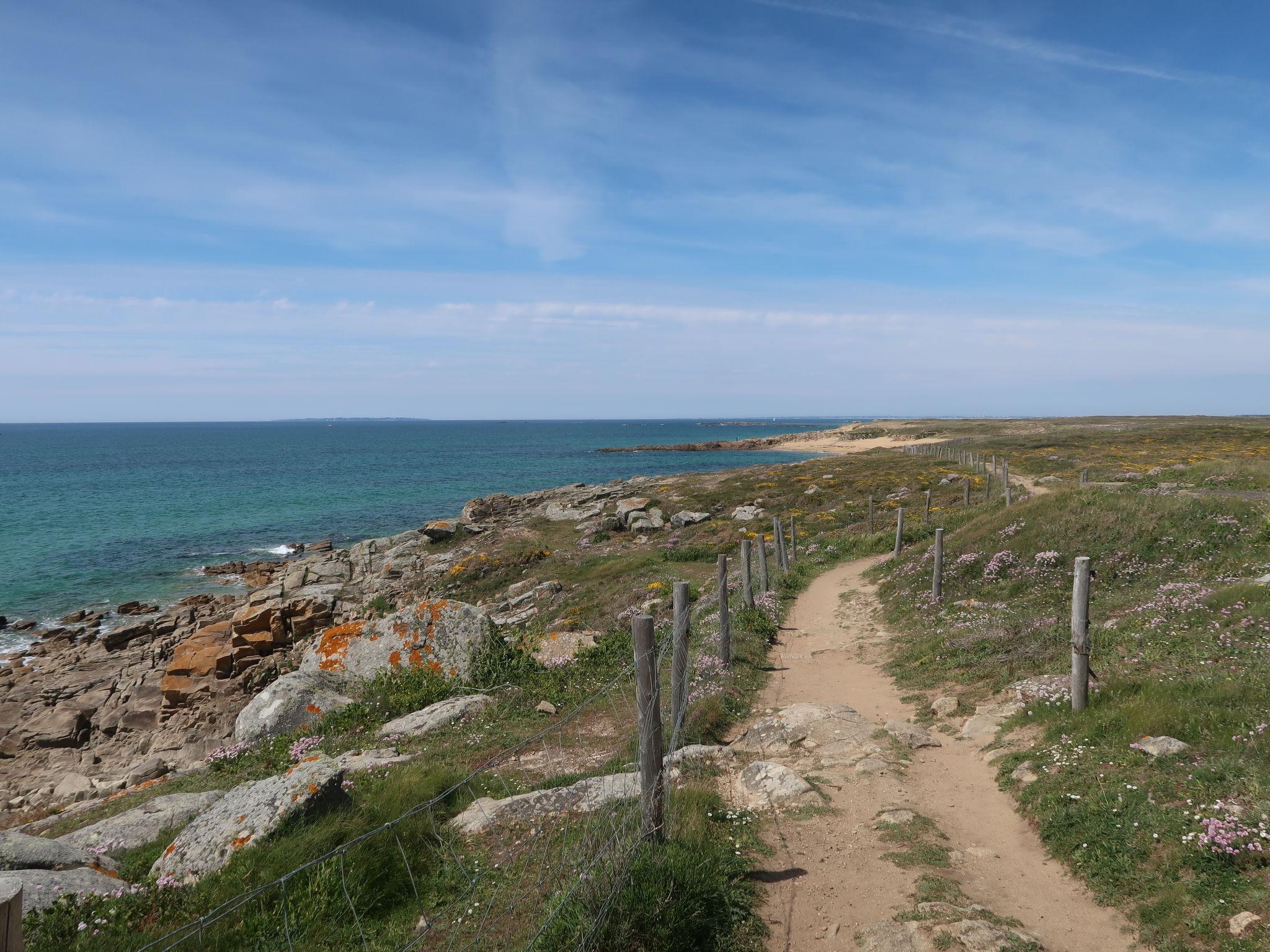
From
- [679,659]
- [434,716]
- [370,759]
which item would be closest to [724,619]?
[679,659]

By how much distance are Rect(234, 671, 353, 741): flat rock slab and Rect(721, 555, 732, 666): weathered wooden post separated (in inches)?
304

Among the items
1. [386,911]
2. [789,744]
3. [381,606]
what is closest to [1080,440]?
[381,606]

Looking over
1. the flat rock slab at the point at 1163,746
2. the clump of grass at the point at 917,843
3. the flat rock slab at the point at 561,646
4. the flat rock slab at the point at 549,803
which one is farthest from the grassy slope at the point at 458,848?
the flat rock slab at the point at 1163,746

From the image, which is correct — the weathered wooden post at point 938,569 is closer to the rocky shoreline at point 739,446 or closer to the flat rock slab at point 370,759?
the flat rock slab at point 370,759

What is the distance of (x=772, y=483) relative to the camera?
175 feet

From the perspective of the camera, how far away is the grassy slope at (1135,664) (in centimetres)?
620

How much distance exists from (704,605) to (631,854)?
45.7ft

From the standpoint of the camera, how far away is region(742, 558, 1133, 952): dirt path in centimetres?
607

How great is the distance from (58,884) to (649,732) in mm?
5120

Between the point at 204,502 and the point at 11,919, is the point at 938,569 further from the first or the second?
the point at 204,502

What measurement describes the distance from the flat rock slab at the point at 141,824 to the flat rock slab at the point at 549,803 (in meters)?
3.29

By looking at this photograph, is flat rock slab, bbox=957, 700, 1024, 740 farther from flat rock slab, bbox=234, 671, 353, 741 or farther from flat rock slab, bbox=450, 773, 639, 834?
flat rock slab, bbox=234, 671, 353, 741

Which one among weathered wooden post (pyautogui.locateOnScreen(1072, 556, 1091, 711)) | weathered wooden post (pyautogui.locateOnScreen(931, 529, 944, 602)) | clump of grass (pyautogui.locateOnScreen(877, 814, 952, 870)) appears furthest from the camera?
weathered wooden post (pyautogui.locateOnScreen(931, 529, 944, 602))

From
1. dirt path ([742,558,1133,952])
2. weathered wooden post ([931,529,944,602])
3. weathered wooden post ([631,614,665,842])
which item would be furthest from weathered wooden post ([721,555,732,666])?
weathered wooden post ([631,614,665,842])
